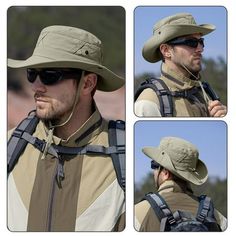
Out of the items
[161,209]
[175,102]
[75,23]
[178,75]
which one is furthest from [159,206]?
[75,23]

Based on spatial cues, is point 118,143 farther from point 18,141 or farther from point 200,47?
point 200,47

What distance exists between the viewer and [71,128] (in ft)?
10.3

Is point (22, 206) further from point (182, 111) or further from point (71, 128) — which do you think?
point (182, 111)

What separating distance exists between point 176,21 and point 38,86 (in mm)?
586

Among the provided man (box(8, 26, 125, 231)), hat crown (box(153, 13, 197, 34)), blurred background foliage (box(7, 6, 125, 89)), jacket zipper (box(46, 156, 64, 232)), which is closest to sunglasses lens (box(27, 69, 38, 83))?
man (box(8, 26, 125, 231))

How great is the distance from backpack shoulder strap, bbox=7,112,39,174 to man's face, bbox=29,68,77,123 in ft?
0.15

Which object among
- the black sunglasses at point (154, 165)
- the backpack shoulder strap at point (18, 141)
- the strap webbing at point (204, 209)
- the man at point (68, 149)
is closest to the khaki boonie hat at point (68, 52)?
the man at point (68, 149)

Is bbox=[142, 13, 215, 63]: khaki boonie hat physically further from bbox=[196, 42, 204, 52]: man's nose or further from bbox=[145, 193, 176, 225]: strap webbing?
bbox=[145, 193, 176, 225]: strap webbing

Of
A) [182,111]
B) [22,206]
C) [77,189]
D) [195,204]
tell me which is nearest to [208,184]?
[195,204]

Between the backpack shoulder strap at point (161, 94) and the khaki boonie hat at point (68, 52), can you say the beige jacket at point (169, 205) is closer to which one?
the backpack shoulder strap at point (161, 94)

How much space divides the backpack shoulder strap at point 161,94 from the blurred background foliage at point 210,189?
0.25 m

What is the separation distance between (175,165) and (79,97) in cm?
47

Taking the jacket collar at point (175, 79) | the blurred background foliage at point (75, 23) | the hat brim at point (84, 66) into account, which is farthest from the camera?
the blurred background foliage at point (75, 23)

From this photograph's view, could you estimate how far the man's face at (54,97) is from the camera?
10.1 ft
